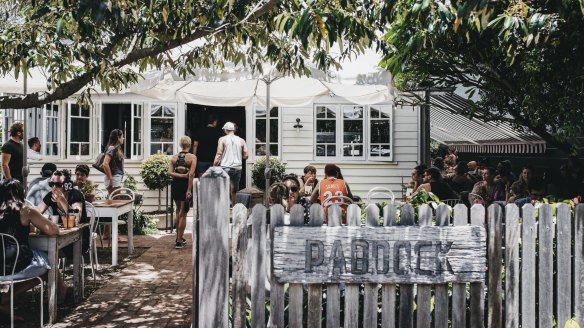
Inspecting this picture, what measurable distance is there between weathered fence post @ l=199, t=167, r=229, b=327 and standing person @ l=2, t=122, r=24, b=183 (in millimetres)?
7545

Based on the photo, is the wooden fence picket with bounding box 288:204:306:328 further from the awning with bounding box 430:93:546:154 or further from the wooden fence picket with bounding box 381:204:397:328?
the awning with bounding box 430:93:546:154

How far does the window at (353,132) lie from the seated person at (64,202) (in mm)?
8521

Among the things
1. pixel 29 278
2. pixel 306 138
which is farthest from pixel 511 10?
pixel 306 138

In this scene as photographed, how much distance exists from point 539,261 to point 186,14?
4.00 m

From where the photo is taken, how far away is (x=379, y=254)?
13.0 ft

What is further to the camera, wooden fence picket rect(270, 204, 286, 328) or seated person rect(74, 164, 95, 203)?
seated person rect(74, 164, 95, 203)

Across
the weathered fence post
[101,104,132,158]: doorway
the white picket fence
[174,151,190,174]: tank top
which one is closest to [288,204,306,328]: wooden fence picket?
the white picket fence

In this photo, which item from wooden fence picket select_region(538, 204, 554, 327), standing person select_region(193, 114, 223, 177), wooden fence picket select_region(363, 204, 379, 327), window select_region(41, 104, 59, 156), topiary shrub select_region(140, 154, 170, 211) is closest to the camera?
wooden fence picket select_region(363, 204, 379, 327)

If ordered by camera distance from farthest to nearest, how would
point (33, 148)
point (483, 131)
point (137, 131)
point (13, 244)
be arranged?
point (483, 131)
point (137, 131)
point (33, 148)
point (13, 244)

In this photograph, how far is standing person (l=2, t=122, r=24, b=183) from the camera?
10305 millimetres

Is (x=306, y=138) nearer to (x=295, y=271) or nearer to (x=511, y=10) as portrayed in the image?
(x=511, y=10)

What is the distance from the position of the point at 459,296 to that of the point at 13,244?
3.81 metres

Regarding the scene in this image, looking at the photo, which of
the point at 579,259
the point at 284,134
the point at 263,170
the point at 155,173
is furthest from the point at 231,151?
the point at 579,259

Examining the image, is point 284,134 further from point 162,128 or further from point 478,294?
point 478,294
